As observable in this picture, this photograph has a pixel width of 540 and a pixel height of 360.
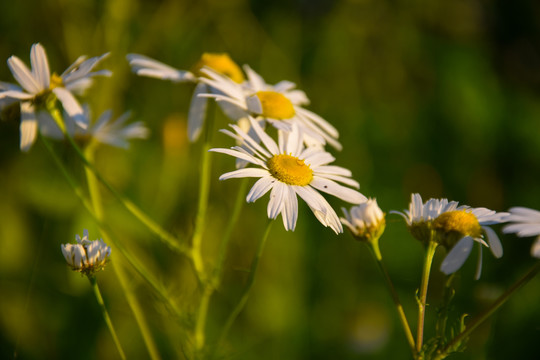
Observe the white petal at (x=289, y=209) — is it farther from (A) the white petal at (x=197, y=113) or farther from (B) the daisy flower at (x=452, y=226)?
(A) the white petal at (x=197, y=113)

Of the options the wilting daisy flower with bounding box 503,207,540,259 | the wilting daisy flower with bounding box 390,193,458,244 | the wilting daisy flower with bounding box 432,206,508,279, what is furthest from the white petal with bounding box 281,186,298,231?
the wilting daisy flower with bounding box 503,207,540,259

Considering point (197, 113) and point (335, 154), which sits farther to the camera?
point (335, 154)

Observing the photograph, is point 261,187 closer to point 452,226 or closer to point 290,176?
point 290,176

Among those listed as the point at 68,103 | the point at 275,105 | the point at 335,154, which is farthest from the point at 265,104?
the point at 335,154

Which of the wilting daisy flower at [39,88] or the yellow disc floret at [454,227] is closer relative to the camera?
the yellow disc floret at [454,227]

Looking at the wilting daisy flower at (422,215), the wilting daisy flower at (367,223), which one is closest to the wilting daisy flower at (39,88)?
the wilting daisy flower at (367,223)

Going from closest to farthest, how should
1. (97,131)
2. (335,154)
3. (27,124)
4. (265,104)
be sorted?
(27,124) → (265,104) → (97,131) → (335,154)

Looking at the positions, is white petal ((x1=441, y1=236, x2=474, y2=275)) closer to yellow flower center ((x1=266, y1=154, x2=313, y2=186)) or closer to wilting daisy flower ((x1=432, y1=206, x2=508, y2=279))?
wilting daisy flower ((x1=432, y1=206, x2=508, y2=279))
